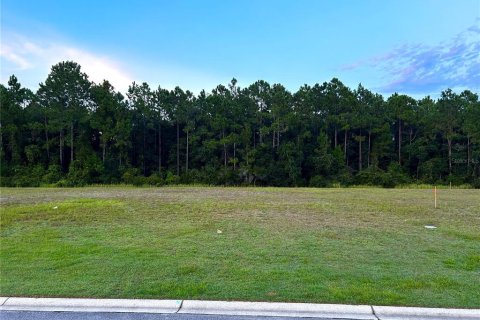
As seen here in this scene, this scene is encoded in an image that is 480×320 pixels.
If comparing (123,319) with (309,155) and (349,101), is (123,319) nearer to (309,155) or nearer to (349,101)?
(309,155)

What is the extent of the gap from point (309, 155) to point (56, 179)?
22.6m

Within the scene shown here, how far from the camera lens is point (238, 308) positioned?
9.95 ft

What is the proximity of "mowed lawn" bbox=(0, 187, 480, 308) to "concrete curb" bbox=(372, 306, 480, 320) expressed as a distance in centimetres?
12

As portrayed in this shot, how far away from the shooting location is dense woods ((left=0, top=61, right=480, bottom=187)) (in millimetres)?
30281

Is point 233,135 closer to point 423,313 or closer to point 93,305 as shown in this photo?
point 93,305

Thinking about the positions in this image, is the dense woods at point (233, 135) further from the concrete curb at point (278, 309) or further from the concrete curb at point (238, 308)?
the concrete curb at point (278, 309)

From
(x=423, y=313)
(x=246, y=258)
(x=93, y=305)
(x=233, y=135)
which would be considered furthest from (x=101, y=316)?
(x=233, y=135)

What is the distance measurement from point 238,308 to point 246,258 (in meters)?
1.54

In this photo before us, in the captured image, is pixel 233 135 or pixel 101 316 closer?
pixel 101 316

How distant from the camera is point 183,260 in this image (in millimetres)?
4480

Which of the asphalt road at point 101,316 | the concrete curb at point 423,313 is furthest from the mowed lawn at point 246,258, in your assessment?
the asphalt road at point 101,316

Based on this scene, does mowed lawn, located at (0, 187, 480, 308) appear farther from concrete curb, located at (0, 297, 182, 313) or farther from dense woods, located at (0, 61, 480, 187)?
dense woods, located at (0, 61, 480, 187)

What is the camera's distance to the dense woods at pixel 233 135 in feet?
99.3

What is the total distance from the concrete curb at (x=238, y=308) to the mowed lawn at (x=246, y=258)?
0.12m
